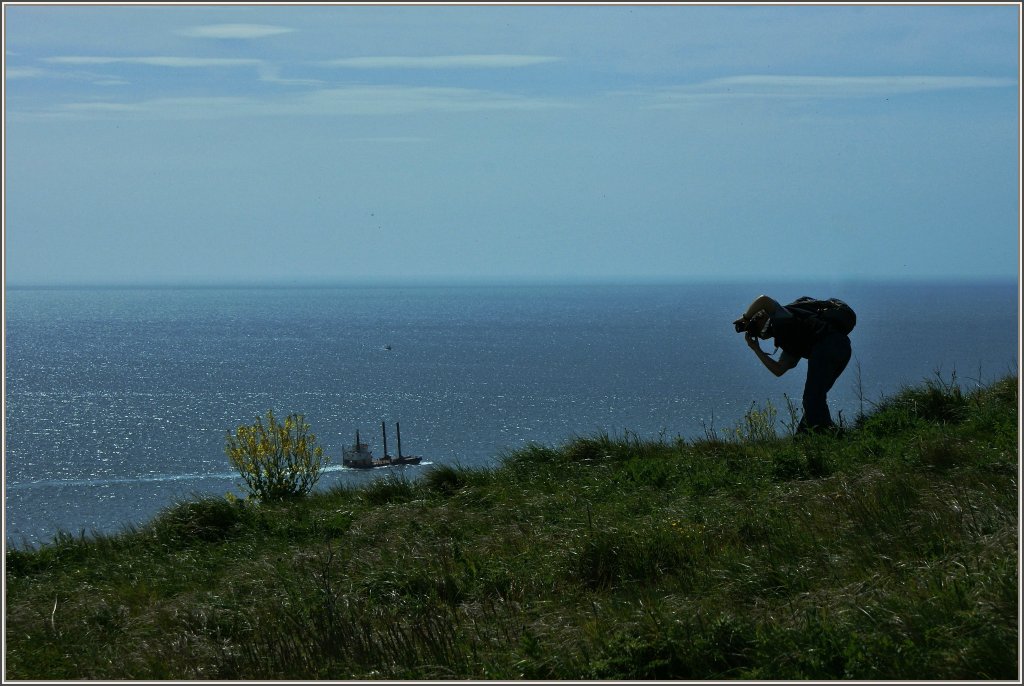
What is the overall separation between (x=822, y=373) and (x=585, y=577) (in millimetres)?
5925

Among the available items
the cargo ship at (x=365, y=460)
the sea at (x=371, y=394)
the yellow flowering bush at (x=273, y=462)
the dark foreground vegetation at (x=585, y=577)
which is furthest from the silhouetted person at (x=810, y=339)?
the cargo ship at (x=365, y=460)

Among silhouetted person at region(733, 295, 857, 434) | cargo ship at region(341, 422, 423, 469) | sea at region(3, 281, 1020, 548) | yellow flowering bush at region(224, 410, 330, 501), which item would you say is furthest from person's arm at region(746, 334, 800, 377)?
cargo ship at region(341, 422, 423, 469)

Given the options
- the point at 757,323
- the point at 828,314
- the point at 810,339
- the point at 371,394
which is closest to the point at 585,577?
the point at 757,323

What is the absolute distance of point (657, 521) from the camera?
27.0ft

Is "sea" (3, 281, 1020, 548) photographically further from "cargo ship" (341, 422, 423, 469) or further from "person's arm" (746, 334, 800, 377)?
"person's arm" (746, 334, 800, 377)

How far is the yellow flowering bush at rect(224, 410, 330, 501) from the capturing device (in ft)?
41.4

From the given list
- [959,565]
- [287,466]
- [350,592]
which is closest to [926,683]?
[959,565]

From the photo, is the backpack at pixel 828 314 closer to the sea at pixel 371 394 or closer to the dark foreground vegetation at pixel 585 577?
the dark foreground vegetation at pixel 585 577

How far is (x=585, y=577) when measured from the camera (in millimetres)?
7156

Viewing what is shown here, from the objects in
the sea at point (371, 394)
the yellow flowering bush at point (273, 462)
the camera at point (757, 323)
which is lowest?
the sea at point (371, 394)

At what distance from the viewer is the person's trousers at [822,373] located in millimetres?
12125

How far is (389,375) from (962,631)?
101985 mm

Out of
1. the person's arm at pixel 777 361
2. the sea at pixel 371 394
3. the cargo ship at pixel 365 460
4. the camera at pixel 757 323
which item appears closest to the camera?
the camera at pixel 757 323

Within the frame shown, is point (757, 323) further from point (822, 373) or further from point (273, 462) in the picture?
point (273, 462)
